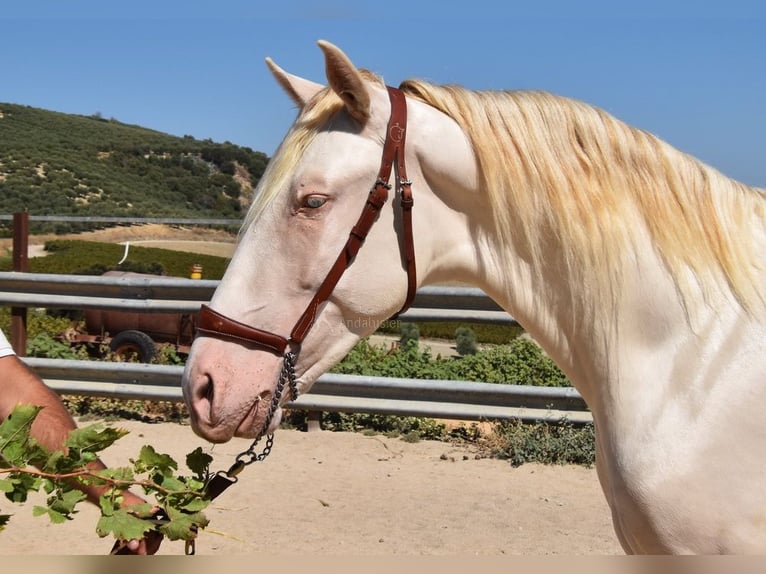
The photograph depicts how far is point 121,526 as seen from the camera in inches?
64.9

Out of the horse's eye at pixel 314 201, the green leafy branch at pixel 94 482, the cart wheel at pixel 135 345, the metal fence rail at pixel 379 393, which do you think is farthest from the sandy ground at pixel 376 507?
the cart wheel at pixel 135 345

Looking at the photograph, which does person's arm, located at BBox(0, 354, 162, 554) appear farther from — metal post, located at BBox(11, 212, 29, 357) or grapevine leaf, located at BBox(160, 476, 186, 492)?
metal post, located at BBox(11, 212, 29, 357)

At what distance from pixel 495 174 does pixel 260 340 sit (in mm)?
770

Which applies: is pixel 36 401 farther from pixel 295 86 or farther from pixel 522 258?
pixel 522 258

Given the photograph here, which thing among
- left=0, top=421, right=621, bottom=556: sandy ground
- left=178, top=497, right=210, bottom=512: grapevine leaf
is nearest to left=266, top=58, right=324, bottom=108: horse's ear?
left=178, top=497, right=210, bottom=512: grapevine leaf

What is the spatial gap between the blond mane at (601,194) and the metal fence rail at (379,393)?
4044mm

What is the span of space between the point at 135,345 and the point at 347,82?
25.7ft

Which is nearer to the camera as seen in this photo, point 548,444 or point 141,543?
point 141,543

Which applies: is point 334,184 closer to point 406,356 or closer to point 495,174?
point 495,174

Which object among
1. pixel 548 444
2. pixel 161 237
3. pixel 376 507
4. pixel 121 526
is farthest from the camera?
pixel 161 237

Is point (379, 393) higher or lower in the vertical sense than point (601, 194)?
lower

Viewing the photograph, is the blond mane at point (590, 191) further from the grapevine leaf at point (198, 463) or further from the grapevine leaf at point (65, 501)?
the grapevine leaf at point (65, 501)

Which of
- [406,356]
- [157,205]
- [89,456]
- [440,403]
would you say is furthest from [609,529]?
[157,205]

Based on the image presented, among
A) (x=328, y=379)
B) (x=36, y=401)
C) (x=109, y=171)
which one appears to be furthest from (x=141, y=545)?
(x=109, y=171)
